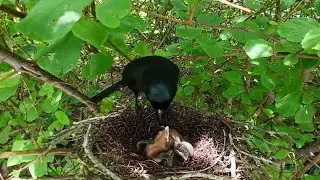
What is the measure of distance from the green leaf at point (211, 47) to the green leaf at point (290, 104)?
26cm

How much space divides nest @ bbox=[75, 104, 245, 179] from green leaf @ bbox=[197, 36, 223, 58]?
0.36m

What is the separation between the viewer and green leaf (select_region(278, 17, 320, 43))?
1.15 metres

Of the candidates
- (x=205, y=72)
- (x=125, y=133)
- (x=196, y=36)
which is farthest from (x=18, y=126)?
(x=196, y=36)

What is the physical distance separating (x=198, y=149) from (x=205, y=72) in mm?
421

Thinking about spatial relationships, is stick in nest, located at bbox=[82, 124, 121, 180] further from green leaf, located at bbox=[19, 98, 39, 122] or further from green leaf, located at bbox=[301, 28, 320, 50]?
green leaf, located at bbox=[301, 28, 320, 50]

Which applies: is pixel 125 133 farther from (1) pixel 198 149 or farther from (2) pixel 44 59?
(2) pixel 44 59

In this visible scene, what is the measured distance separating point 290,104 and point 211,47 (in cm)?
31

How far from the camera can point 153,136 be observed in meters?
1.93

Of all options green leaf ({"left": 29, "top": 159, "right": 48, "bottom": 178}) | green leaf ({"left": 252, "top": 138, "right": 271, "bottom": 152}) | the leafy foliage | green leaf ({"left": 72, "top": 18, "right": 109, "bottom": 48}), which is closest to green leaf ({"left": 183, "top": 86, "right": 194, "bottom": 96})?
the leafy foliage

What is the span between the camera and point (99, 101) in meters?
1.94

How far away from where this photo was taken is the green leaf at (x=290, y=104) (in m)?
1.52

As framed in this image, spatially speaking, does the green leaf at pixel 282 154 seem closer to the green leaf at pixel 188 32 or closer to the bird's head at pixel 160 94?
the bird's head at pixel 160 94

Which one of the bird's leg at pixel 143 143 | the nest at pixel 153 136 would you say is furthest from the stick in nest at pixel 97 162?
the bird's leg at pixel 143 143

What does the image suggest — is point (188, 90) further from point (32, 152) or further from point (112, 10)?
point (112, 10)
